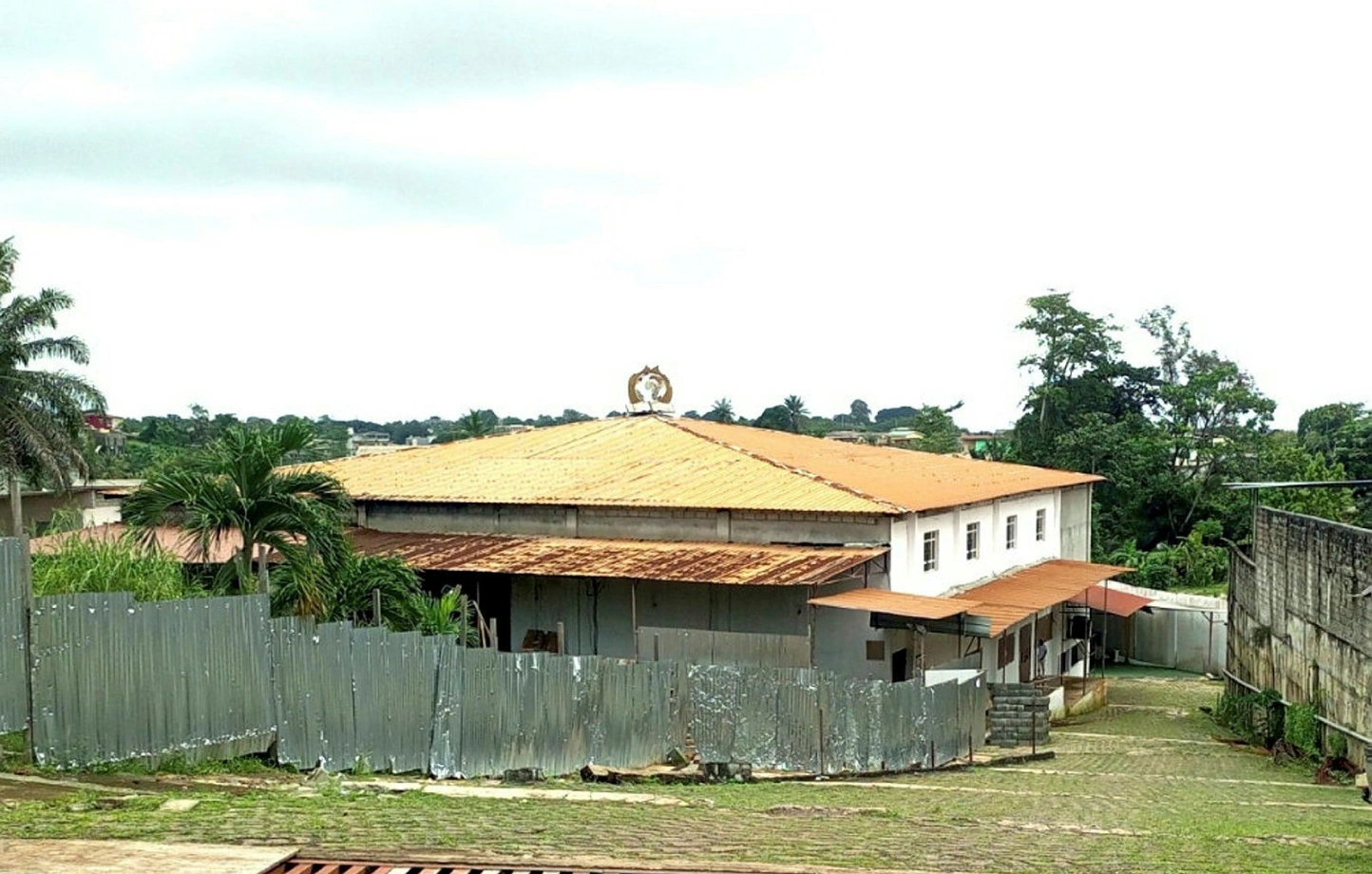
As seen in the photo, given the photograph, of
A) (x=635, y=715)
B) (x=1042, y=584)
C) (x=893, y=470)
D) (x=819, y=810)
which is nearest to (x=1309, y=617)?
(x=1042, y=584)

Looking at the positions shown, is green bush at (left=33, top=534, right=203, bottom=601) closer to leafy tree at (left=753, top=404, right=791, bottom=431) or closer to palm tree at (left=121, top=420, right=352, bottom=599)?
palm tree at (left=121, top=420, right=352, bottom=599)

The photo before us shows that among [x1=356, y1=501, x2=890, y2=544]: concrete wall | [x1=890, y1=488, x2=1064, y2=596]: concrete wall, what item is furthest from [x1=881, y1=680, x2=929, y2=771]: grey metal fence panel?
[x1=890, y1=488, x2=1064, y2=596]: concrete wall

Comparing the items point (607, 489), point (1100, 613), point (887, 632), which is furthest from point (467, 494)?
point (1100, 613)

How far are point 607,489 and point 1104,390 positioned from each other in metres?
31.2

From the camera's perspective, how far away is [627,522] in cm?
2730

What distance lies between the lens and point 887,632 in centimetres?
2453

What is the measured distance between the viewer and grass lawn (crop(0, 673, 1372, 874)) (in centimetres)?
891

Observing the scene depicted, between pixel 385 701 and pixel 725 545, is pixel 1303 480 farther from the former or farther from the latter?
pixel 385 701

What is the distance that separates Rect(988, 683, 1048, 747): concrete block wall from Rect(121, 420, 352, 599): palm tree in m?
10.6

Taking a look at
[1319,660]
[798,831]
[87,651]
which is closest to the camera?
[798,831]

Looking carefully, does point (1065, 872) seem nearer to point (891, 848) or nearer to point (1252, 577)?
point (891, 848)

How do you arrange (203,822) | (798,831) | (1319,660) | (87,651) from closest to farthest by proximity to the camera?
Answer: (203,822), (798,831), (87,651), (1319,660)

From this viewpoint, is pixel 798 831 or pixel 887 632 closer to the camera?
pixel 798 831

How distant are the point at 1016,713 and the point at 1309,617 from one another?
5648 millimetres
